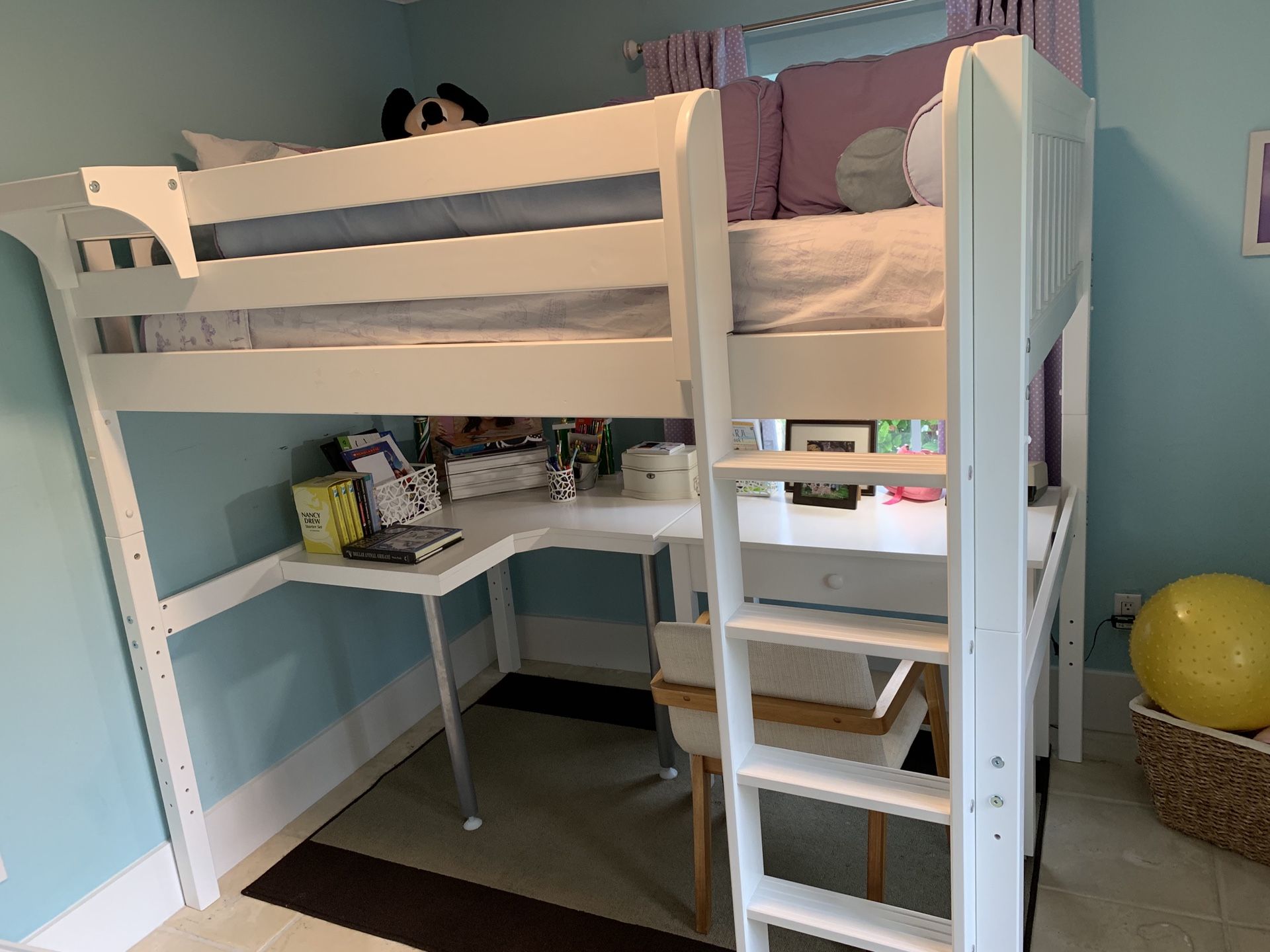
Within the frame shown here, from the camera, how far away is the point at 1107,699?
2.58 meters

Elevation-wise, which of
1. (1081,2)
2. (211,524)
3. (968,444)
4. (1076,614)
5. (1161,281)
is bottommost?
(1076,614)

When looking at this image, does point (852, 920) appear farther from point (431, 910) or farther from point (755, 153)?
point (755, 153)

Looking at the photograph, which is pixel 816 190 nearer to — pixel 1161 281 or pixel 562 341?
pixel 1161 281

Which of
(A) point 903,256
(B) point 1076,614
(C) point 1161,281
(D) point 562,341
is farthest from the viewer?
(B) point 1076,614

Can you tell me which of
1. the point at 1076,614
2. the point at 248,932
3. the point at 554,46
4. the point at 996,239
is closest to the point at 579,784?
the point at 248,932

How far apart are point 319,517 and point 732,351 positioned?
4.71ft

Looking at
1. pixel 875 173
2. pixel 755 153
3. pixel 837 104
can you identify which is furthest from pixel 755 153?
pixel 875 173

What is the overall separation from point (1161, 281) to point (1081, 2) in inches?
27.3

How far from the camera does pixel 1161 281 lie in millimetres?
2283

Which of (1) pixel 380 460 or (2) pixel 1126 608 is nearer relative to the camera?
(2) pixel 1126 608

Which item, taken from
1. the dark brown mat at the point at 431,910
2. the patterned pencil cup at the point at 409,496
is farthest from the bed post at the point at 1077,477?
the patterned pencil cup at the point at 409,496

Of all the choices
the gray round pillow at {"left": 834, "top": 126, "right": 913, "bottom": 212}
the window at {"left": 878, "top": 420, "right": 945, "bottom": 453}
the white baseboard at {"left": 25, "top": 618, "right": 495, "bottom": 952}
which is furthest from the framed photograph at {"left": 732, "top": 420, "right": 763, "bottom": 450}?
the white baseboard at {"left": 25, "top": 618, "right": 495, "bottom": 952}

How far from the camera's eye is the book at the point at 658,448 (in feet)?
8.51

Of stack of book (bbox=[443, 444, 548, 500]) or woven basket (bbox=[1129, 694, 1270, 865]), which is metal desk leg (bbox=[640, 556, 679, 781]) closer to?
stack of book (bbox=[443, 444, 548, 500])
